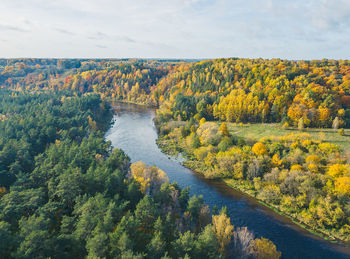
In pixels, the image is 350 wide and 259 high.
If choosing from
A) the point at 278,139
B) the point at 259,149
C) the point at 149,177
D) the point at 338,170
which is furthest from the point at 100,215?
the point at 278,139

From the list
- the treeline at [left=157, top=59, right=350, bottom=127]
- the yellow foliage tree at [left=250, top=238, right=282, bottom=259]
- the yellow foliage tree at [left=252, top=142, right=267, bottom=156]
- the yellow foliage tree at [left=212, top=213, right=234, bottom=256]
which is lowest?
the yellow foliage tree at [left=250, top=238, right=282, bottom=259]

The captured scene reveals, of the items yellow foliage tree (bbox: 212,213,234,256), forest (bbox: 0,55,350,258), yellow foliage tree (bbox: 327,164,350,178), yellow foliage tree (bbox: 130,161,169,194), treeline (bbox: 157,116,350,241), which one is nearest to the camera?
forest (bbox: 0,55,350,258)

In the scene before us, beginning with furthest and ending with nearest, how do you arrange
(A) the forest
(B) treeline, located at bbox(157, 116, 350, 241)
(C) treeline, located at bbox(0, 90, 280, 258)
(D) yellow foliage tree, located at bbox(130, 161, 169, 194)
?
(D) yellow foliage tree, located at bbox(130, 161, 169, 194) < (B) treeline, located at bbox(157, 116, 350, 241) < (A) the forest < (C) treeline, located at bbox(0, 90, 280, 258)

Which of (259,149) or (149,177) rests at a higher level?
(259,149)

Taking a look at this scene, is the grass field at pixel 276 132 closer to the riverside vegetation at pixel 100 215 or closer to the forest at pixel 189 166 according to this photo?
the forest at pixel 189 166

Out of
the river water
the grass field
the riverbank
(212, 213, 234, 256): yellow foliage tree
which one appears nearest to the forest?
(212, 213, 234, 256): yellow foliage tree

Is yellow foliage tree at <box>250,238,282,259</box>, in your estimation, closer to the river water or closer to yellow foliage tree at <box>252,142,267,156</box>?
the river water

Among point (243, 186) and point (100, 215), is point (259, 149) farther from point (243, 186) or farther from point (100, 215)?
point (100, 215)
